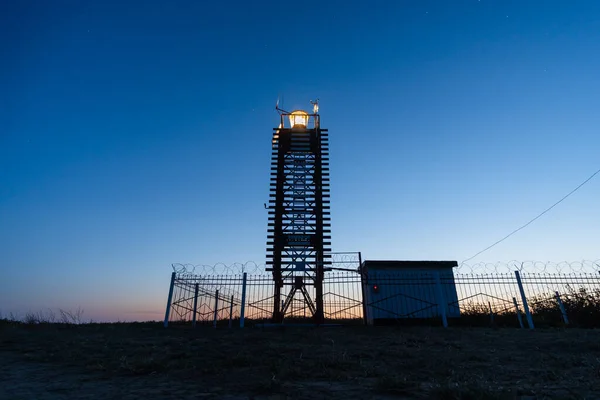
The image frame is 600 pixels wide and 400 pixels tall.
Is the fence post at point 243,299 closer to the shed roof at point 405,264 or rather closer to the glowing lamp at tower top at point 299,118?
the shed roof at point 405,264

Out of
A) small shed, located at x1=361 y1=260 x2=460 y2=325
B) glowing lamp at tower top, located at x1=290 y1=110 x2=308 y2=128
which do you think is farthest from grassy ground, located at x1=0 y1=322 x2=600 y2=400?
glowing lamp at tower top, located at x1=290 y1=110 x2=308 y2=128

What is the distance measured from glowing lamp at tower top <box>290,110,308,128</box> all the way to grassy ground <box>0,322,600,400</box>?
1577cm

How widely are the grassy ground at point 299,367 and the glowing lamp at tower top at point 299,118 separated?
15766mm

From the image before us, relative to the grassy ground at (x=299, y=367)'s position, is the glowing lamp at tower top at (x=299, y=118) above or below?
above

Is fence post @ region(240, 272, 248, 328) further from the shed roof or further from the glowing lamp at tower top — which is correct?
the glowing lamp at tower top

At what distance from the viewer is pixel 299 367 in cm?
550

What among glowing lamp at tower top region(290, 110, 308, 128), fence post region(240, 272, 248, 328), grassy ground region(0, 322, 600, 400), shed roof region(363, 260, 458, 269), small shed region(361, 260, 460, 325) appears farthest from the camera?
glowing lamp at tower top region(290, 110, 308, 128)

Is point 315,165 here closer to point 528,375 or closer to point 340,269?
point 340,269

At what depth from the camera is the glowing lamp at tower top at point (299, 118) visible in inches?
877

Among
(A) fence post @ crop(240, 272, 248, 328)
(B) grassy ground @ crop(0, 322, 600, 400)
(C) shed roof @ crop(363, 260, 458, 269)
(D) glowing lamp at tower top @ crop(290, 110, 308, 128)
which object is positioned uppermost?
(D) glowing lamp at tower top @ crop(290, 110, 308, 128)

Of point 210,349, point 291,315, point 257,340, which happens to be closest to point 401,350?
point 257,340

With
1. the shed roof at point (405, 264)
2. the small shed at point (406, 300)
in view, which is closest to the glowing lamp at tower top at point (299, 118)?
the shed roof at point (405, 264)

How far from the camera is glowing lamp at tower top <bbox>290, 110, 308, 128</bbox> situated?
2228cm

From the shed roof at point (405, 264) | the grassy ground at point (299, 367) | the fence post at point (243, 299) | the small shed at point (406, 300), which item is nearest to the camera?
the grassy ground at point (299, 367)
